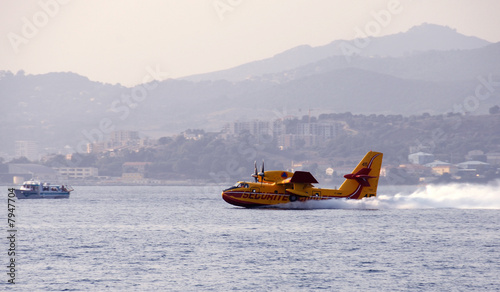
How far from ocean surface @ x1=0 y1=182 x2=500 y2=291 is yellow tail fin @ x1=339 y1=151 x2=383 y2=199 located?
1.09m

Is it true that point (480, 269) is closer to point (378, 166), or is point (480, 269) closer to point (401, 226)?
point (401, 226)

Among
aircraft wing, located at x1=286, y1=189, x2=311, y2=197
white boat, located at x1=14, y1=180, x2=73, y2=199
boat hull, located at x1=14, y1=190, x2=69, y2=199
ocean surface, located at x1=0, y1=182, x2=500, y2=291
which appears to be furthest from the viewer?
white boat, located at x1=14, y1=180, x2=73, y2=199

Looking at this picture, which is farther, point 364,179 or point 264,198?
point 264,198

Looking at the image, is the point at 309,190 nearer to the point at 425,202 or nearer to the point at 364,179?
the point at 364,179

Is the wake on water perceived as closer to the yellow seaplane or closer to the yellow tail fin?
the yellow seaplane

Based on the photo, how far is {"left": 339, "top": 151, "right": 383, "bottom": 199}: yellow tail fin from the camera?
89312 millimetres

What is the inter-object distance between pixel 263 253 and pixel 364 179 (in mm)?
33867

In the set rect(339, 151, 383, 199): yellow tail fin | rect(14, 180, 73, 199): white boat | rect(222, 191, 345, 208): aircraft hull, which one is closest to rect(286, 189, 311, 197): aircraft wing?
rect(222, 191, 345, 208): aircraft hull

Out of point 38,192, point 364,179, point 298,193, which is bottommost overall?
point 38,192

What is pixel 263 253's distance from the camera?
5791 centimetres

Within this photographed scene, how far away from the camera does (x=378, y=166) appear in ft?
294

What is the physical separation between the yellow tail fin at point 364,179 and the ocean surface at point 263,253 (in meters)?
1.09

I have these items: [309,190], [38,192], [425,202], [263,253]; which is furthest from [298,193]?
[38,192]

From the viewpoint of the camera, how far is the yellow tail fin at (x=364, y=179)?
89.3 meters
